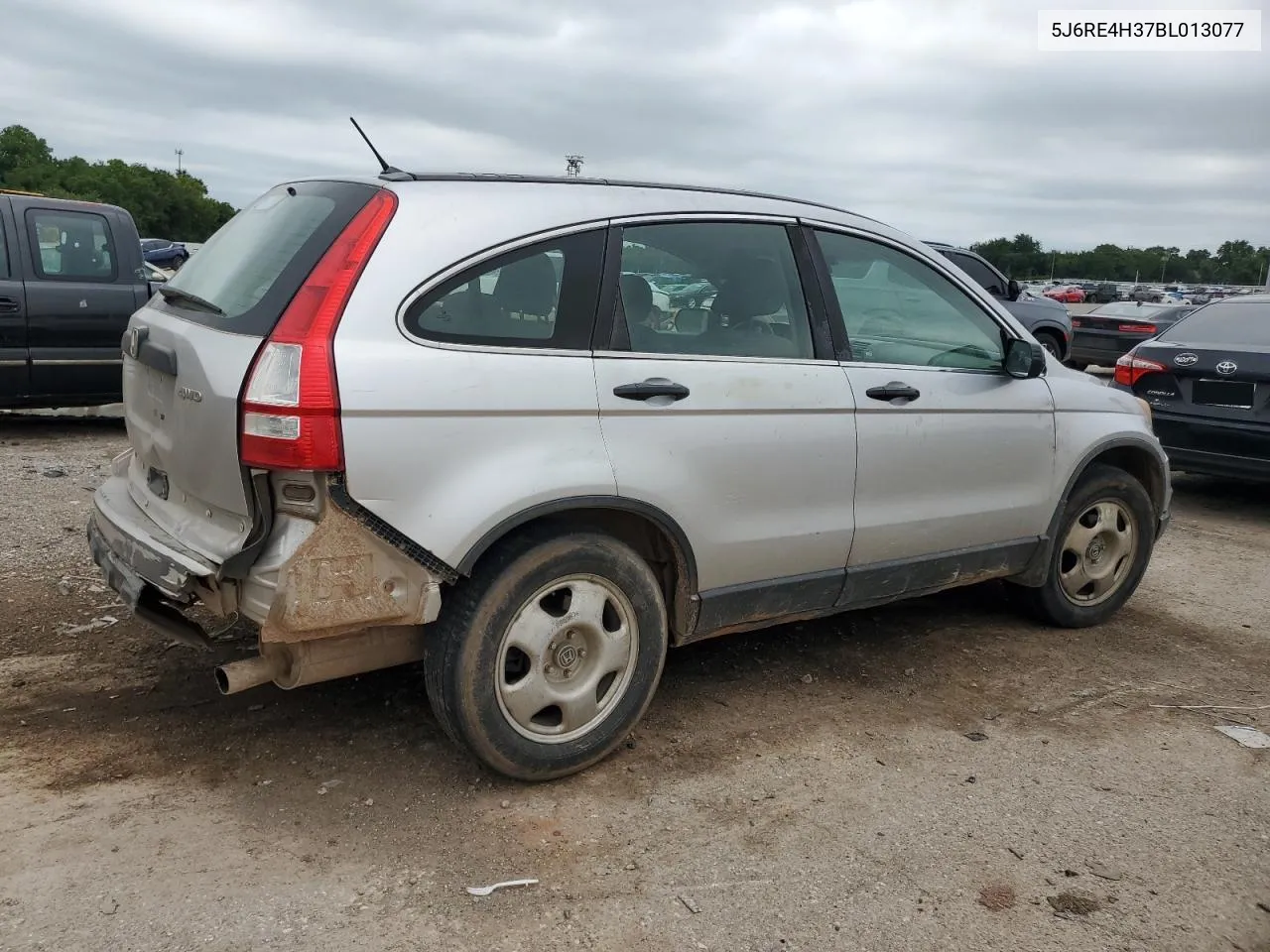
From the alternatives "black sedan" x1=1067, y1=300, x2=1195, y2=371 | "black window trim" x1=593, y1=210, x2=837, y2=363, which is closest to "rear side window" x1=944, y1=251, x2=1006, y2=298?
"black sedan" x1=1067, y1=300, x2=1195, y2=371

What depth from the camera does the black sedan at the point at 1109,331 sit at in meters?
15.1

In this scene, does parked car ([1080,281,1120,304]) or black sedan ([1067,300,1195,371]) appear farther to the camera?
parked car ([1080,281,1120,304])

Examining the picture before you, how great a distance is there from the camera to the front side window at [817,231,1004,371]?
4.01m

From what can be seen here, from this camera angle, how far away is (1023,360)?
14.1 ft

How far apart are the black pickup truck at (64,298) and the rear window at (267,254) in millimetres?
5213

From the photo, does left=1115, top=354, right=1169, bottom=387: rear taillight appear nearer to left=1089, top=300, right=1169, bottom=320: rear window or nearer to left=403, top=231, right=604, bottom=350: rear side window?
left=403, top=231, right=604, bottom=350: rear side window

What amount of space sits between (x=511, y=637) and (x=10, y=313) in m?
6.75

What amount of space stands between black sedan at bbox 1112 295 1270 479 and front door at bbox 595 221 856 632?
173 inches

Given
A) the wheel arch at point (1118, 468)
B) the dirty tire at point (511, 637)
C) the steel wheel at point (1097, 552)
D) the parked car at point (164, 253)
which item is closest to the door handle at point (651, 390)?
the dirty tire at point (511, 637)

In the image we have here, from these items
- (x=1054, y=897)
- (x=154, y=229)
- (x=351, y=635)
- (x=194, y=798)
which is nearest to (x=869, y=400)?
(x=1054, y=897)

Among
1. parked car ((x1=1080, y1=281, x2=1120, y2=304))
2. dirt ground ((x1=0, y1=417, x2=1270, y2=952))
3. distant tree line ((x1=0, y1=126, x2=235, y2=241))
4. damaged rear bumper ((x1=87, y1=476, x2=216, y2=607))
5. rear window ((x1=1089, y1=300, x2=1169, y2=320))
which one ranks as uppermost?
distant tree line ((x1=0, y1=126, x2=235, y2=241))

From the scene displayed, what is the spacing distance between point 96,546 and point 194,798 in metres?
0.97

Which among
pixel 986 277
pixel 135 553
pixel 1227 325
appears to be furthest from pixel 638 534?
pixel 986 277

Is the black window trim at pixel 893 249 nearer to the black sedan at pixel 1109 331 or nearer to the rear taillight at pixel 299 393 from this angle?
the rear taillight at pixel 299 393
